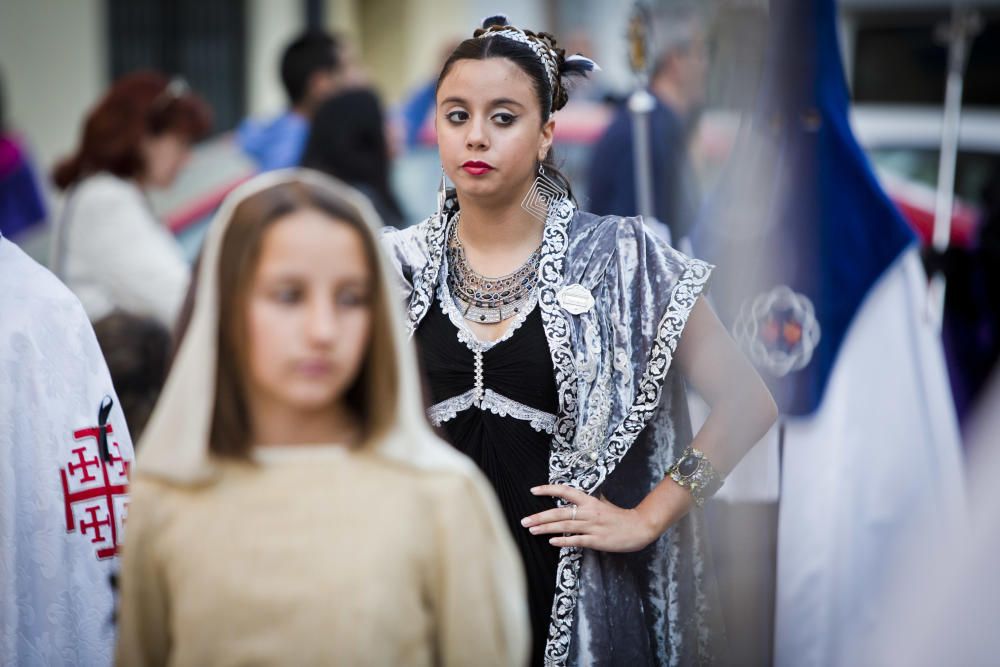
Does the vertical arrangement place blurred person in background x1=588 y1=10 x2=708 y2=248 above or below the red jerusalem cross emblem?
above

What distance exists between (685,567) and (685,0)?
11.3 ft

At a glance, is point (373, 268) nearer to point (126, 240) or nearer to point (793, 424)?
point (793, 424)

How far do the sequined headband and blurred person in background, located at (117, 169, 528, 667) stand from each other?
82cm

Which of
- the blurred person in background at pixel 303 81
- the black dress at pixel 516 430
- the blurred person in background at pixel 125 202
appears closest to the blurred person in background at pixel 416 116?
the blurred person in background at pixel 303 81

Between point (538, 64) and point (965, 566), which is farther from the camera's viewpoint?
point (538, 64)

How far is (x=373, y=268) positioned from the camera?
1933 mm

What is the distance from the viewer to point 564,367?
2.60 metres

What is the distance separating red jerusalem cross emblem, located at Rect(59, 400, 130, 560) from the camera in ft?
8.54

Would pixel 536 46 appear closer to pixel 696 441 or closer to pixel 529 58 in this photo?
pixel 529 58

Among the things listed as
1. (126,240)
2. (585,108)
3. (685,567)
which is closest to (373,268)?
(685,567)

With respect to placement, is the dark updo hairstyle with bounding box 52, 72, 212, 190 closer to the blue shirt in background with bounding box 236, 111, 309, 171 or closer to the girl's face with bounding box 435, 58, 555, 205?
the blue shirt in background with bounding box 236, 111, 309, 171

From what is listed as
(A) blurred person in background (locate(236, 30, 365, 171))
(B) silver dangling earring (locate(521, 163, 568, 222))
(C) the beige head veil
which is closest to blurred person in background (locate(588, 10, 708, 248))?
(A) blurred person in background (locate(236, 30, 365, 171))

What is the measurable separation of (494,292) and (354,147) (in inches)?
105

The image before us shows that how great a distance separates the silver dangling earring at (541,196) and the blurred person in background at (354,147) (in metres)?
2.42
